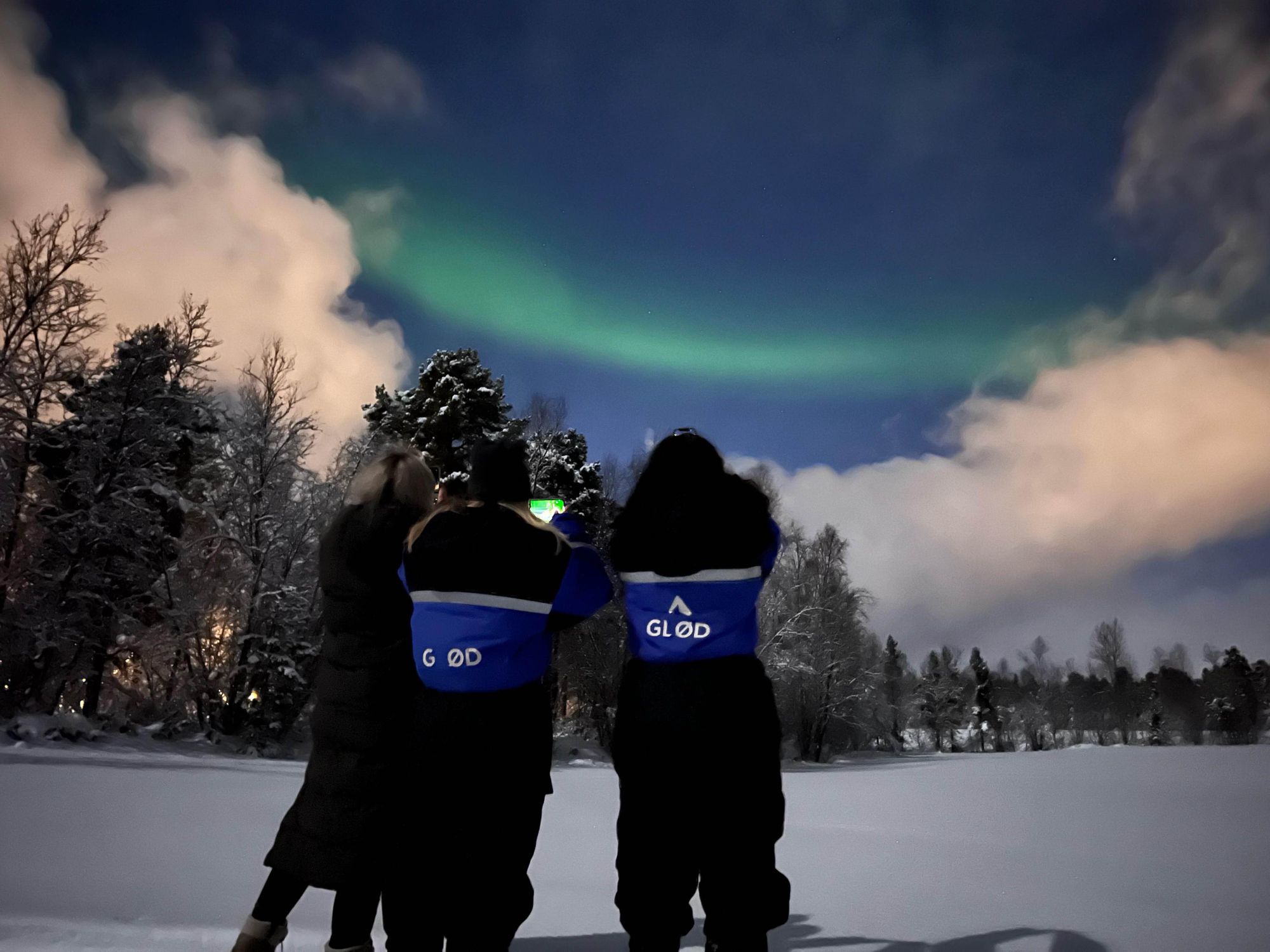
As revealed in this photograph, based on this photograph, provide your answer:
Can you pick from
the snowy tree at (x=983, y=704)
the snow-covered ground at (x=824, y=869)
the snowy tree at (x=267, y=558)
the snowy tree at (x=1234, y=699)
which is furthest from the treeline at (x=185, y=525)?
the snowy tree at (x=983, y=704)

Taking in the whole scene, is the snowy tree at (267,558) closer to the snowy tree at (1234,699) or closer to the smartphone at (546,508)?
the smartphone at (546,508)

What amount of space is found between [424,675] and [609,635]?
26.3 meters

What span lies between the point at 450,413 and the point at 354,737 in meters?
25.5

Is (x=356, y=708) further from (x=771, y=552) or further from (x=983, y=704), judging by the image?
(x=983, y=704)

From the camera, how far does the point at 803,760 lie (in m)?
35.1

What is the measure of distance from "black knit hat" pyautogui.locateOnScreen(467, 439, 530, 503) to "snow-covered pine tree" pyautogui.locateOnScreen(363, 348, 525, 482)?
24291 mm

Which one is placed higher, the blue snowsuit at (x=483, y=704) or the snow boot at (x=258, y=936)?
the blue snowsuit at (x=483, y=704)

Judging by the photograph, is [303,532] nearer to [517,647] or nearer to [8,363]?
[8,363]

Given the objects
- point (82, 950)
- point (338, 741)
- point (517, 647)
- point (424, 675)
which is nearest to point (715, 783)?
point (517, 647)

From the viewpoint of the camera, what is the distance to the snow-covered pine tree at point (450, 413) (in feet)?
90.0

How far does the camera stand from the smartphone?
2.95 metres

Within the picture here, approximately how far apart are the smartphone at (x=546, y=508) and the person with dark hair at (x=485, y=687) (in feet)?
0.59

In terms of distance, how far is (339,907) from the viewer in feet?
8.70

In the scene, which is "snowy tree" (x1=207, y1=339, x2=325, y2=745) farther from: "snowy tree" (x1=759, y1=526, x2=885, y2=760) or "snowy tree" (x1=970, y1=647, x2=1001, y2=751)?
"snowy tree" (x1=970, y1=647, x2=1001, y2=751)
